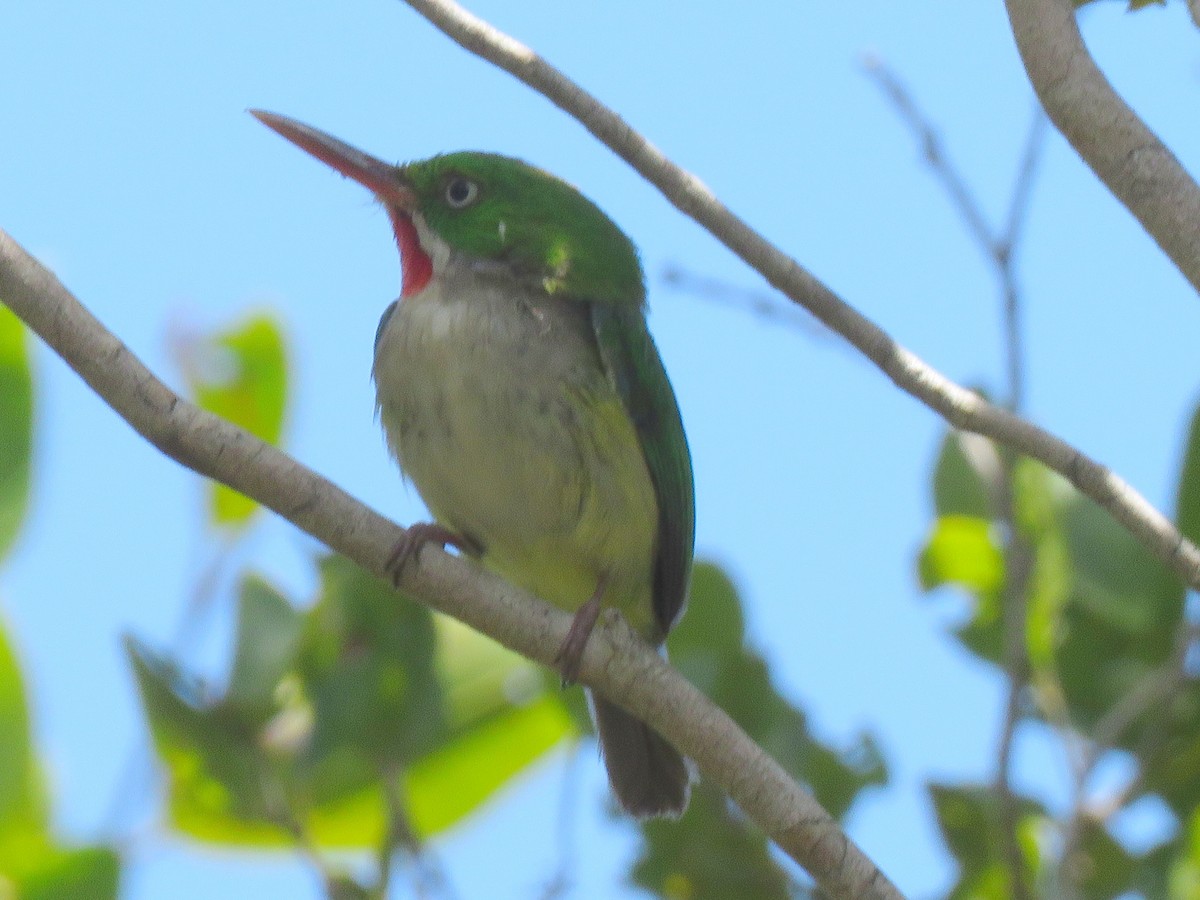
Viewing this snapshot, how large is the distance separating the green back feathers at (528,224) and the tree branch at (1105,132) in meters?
1.69

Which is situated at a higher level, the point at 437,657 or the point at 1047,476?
the point at 1047,476

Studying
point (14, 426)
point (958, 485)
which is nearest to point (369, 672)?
point (14, 426)

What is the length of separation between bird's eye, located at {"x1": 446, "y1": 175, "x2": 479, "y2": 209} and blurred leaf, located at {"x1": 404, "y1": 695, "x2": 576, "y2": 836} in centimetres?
147

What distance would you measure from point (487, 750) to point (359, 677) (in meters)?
0.67

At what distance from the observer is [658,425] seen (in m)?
4.05

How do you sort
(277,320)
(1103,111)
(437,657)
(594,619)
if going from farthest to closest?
1. (277,320)
2. (437,657)
3. (594,619)
4. (1103,111)

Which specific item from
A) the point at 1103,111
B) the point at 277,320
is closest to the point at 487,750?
the point at 277,320

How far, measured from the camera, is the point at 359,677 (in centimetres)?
439

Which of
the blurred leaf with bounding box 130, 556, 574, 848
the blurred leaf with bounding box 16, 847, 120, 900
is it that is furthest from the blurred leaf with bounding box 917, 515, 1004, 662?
the blurred leaf with bounding box 16, 847, 120, 900

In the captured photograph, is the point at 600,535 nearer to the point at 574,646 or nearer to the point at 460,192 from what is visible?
the point at 574,646

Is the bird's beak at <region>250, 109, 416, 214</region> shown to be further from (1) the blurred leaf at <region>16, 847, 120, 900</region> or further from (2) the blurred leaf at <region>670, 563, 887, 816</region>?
(1) the blurred leaf at <region>16, 847, 120, 900</region>

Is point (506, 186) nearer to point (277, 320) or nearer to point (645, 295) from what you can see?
point (645, 295)

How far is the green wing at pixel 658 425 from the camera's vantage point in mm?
3982

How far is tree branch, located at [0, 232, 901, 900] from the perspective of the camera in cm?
268
